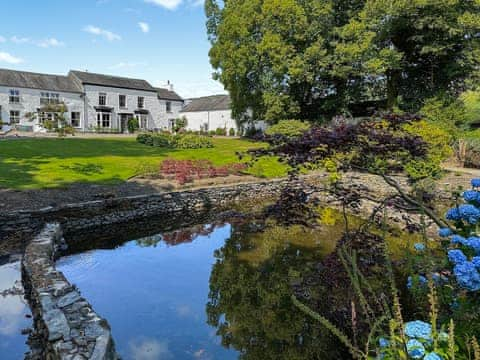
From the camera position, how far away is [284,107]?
26.2 meters

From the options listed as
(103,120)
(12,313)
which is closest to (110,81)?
(103,120)

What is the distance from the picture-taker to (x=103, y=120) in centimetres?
4228

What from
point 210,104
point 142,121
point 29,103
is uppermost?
point 210,104

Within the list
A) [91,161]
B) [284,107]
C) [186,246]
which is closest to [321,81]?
[284,107]

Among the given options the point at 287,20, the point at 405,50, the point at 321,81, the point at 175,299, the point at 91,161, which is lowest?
the point at 175,299

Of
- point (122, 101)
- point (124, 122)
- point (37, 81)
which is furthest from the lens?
point (124, 122)

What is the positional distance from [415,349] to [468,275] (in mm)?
610

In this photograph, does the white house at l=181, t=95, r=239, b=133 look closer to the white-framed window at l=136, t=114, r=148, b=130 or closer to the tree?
the white-framed window at l=136, t=114, r=148, b=130

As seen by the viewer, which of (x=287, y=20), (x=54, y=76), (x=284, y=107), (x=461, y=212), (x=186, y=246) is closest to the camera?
(x=461, y=212)

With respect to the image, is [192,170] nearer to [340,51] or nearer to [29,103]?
[340,51]

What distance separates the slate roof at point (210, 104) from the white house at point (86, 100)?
5.02 m

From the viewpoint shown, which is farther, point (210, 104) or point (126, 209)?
point (210, 104)

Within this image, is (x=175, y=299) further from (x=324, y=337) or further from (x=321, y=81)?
(x=321, y=81)

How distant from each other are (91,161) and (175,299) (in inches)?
465
